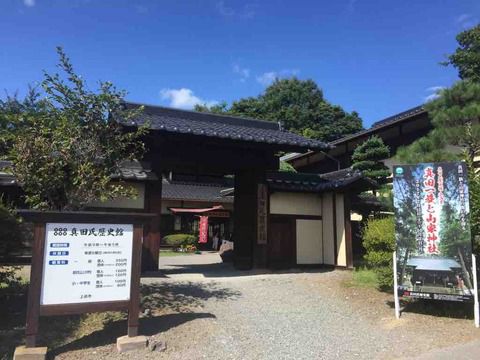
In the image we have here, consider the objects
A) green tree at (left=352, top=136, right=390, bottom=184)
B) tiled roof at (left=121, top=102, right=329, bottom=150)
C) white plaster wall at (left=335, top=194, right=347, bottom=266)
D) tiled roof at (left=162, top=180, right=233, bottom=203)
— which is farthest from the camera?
tiled roof at (left=162, top=180, right=233, bottom=203)

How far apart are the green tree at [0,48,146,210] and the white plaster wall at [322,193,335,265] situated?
8.68m

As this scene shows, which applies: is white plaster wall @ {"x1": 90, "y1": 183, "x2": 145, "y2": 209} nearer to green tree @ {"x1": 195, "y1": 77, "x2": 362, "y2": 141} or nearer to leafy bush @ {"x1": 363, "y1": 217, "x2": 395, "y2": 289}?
leafy bush @ {"x1": 363, "y1": 217, "x2": 395, "y2": 289}

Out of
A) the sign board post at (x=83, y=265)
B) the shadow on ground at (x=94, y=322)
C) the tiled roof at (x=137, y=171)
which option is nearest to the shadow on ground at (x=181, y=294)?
the shadow on ground at (x=94, y=322)

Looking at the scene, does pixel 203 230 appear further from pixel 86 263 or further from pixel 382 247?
pixel 86 263

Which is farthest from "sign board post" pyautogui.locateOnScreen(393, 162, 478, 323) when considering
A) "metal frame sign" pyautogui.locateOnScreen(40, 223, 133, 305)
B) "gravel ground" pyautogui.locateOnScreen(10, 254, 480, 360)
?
"metal frame sign" pyautogui.locateOnScreen(40, 223, 133, 305)

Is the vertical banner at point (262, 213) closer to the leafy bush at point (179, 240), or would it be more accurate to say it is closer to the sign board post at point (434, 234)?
the sign board post at point (434, 234)

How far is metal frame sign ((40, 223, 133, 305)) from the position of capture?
19.8 ft

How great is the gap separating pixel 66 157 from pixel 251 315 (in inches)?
180

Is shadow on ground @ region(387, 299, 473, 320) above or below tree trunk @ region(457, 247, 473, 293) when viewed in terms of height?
below

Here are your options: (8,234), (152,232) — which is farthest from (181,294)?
(8,234)

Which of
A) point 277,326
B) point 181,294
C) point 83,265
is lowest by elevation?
point 277,326

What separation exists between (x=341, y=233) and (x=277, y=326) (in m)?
7.55

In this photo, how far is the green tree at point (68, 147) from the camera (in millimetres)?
7574

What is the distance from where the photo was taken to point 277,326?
7609mm
